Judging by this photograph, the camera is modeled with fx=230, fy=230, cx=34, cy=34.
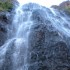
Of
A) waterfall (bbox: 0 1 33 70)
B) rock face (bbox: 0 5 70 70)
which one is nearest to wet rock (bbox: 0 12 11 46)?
waterfall (bbox: 0 1 33 70)

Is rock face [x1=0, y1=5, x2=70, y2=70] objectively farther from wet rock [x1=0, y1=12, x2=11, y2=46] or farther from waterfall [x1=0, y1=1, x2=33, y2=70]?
wet rock [x1=0, y1=12, x2=11, y2=46]

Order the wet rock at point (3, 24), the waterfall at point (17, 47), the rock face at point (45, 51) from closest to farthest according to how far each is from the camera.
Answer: the rock face at point (45, 51) < the waterfall at point (17, 47) < the wet rock at point (3, 24)

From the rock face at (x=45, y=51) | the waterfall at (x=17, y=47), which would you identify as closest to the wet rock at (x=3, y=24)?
the waterfall at (x=17, y=47)

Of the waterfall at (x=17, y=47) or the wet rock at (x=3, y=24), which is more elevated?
the wet rock at (x=3, y=24)

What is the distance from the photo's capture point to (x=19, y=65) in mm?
12961

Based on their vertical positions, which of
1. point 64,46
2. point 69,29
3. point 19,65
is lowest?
point 19,65

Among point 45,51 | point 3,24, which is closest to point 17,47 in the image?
point 45,51

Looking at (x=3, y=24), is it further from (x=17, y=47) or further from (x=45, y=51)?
(x=45, y=51)

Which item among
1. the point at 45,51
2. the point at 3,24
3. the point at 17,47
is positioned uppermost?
the point at 3,24

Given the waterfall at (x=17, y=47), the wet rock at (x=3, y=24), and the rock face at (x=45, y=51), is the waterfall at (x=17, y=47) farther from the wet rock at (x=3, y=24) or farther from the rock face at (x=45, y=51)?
the wet rock at (x=3, y=24)

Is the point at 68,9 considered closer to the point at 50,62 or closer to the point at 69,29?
the point at 69,29

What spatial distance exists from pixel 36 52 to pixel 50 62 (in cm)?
106

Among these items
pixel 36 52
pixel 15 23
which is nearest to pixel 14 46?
pixel 36 52

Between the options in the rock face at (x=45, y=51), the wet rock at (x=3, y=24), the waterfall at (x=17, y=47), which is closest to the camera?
the rock face at (x=45, y=51)
